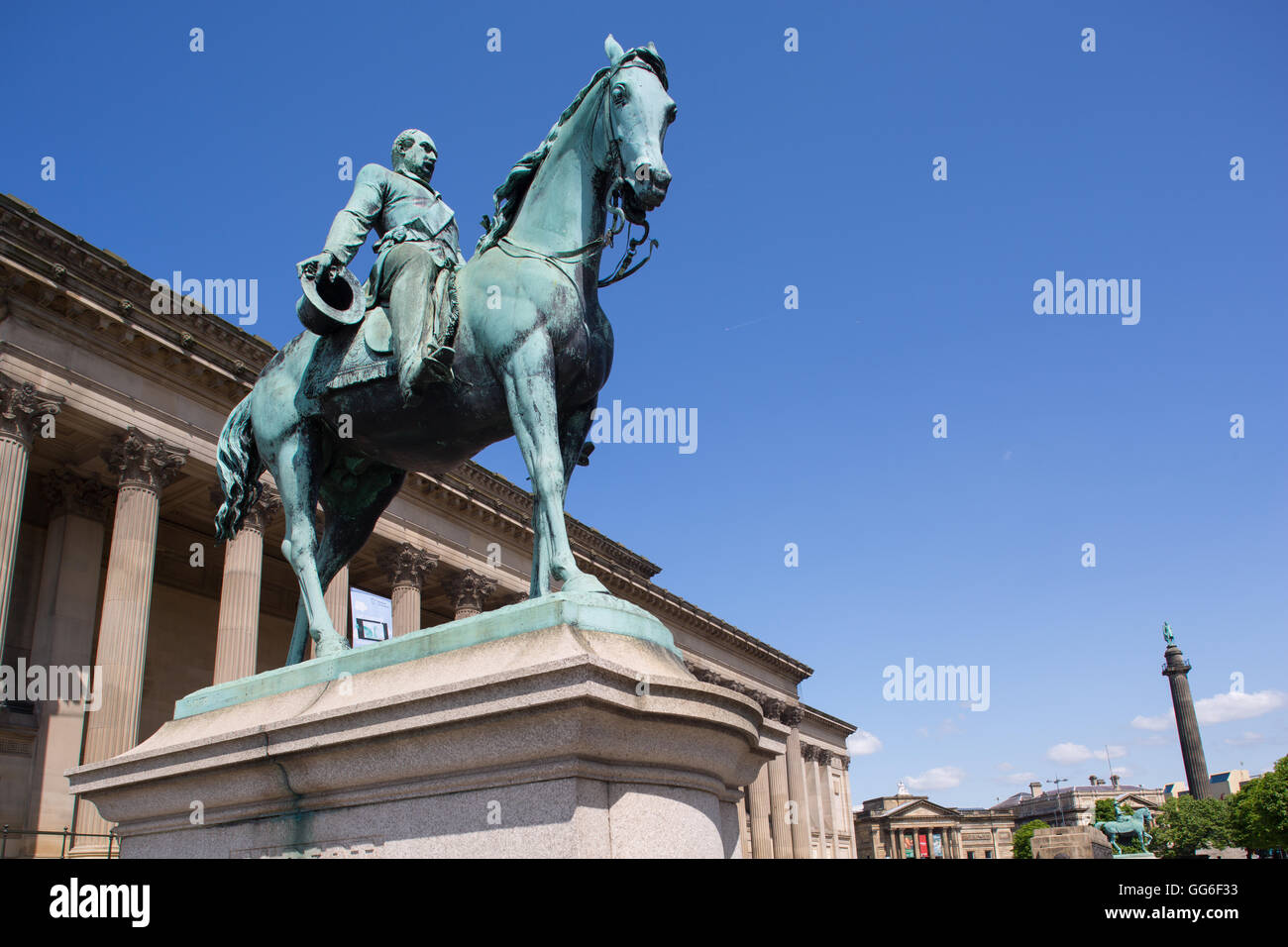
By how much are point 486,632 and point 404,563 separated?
29.5 meters

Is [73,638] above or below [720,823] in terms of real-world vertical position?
above

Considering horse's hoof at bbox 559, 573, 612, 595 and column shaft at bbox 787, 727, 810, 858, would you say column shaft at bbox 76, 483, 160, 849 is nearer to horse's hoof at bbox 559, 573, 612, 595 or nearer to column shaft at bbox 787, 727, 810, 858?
horse's hoof at bbox 559, 573, 612, 595

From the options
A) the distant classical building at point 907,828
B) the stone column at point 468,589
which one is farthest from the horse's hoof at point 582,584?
the distant classical building at point 907,828

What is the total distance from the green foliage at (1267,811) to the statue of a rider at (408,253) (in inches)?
3096

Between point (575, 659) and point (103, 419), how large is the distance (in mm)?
24300

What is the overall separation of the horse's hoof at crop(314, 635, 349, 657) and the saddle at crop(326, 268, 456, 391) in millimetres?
1574

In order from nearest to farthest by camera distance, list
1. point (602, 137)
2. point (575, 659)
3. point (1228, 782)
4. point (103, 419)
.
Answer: point (575, 659), point (602, 137), point (103, 419), point (1228, 782)

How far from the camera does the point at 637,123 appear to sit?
558 cm

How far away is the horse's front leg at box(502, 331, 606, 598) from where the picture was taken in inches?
208

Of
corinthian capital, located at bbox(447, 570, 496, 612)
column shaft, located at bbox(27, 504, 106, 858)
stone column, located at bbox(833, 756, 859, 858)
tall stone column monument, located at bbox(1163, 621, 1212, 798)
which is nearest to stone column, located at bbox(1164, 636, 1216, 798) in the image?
tall stone column monument, located at bbox(1163, 621, 1212, 798)
